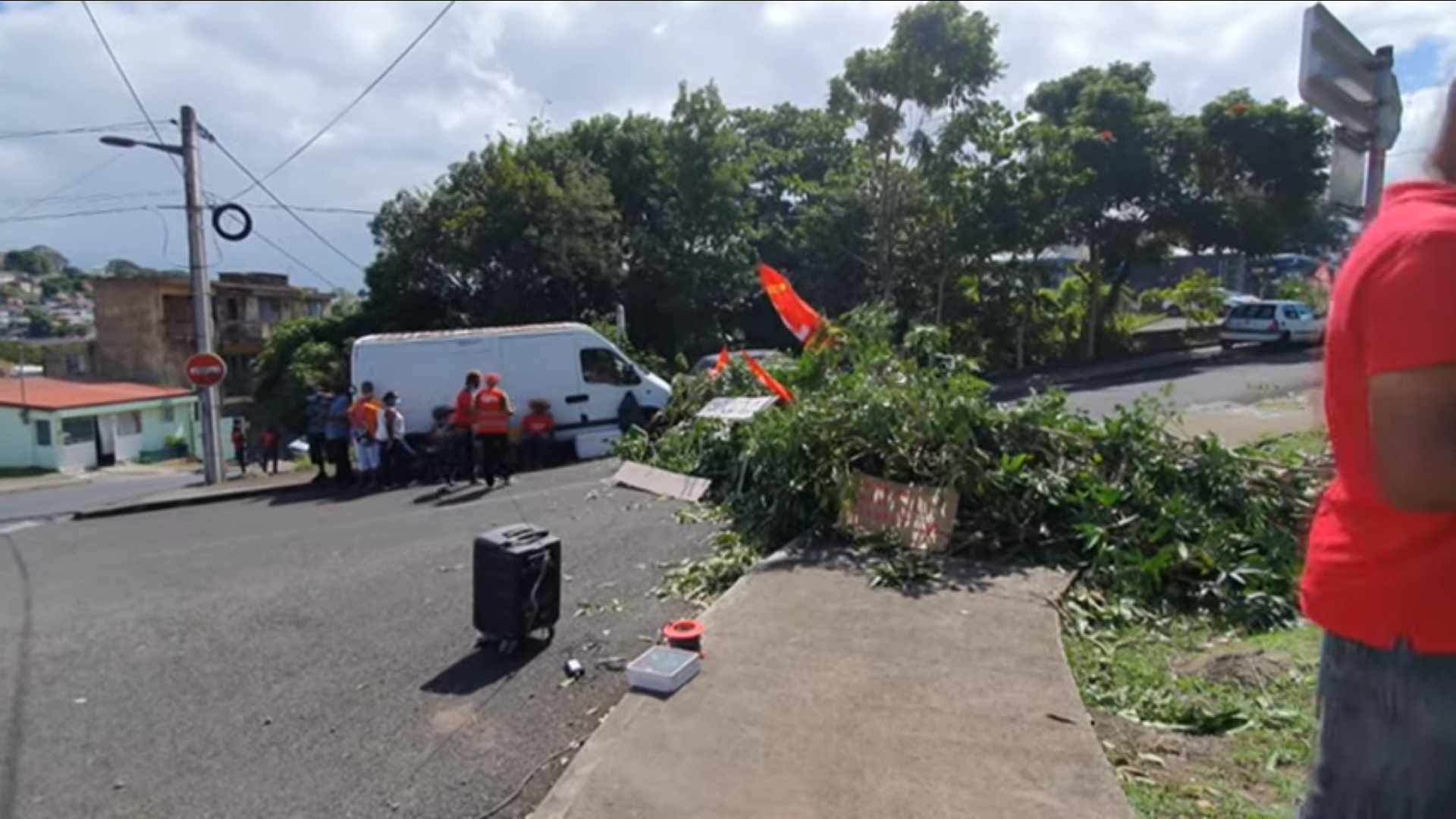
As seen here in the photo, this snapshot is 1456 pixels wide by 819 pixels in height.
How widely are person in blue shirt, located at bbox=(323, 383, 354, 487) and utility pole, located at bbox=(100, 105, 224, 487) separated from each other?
12.1 ft

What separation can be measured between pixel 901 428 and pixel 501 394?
259 inches

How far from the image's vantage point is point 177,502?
517 inches

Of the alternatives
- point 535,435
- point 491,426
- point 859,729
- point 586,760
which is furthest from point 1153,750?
point 535,435

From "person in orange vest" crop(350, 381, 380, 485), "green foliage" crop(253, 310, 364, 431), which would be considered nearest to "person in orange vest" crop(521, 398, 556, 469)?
"person in orange vest" crop(350, 381, 380, 485)

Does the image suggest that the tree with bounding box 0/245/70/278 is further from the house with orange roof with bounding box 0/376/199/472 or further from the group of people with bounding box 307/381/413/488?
the group of people with bounding box 307/381/413/488

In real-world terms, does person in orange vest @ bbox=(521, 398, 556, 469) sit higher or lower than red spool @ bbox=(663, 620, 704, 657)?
higher

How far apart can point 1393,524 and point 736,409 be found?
27.6 feet

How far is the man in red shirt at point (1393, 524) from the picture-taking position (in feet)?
4.46

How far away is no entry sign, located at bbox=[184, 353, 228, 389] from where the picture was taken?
48.1ft

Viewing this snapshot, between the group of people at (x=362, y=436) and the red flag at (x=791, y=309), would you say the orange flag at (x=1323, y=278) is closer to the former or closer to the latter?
the red flag at (x=791, y=309)

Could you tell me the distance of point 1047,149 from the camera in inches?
922

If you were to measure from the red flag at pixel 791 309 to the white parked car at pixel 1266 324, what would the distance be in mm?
23210

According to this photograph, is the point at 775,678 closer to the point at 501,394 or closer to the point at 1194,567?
the point at 1194,567

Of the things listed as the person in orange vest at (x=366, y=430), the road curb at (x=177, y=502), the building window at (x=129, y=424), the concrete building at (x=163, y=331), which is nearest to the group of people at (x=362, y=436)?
the person in orange vest at (x=366, y=430)
